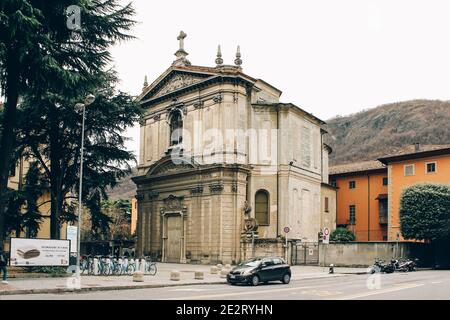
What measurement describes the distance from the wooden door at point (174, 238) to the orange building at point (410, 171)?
70.1 feet

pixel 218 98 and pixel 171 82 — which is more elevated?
pixel 171 82

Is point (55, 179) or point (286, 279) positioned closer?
point (286, 279)

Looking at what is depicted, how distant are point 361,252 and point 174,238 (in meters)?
16.1

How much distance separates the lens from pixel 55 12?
26.0 metres

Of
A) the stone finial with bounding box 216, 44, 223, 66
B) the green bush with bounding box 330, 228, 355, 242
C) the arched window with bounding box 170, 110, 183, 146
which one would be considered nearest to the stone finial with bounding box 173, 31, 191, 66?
the arched window with bounding box 170, 110, 183, 146

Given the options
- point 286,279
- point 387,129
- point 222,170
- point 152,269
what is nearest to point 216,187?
point 222,170

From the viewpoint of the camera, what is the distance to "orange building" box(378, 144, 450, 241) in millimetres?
53844

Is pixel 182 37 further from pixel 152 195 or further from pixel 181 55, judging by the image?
pixel 152 195

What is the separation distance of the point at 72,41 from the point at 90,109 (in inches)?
369

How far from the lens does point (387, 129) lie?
5689 inches

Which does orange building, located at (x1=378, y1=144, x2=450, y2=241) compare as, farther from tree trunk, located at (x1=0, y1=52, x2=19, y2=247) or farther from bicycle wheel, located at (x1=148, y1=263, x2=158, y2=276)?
tree trunk, located at (x1=0, y1=52, x2=19, y2=247)

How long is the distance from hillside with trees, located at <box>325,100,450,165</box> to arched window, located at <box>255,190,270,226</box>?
280ft
